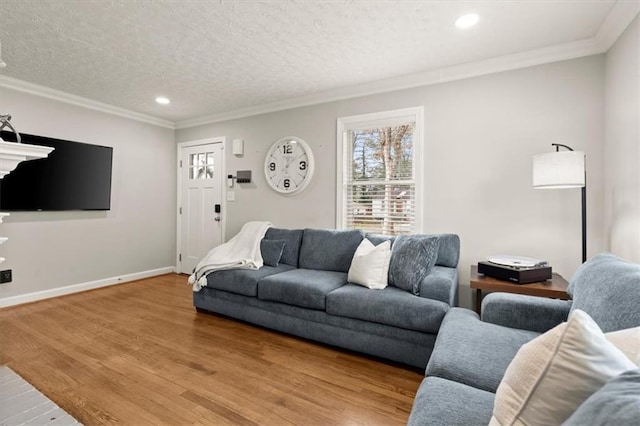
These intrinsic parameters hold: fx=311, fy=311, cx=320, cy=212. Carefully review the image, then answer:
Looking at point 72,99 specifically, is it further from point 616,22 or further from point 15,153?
point 616,22

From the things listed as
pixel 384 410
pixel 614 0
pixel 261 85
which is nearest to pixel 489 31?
pixel 614 0

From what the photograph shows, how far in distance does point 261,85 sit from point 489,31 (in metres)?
2.28

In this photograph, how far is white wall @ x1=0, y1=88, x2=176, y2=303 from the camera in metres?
3.54

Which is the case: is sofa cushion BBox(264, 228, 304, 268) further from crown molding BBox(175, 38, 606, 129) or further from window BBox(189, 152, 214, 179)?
window BBox(189, 152, 214, 179)

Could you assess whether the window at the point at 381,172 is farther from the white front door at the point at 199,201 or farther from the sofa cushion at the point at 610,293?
the white front door at the point at 199,201

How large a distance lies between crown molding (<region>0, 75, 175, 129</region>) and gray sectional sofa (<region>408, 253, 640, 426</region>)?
4787 mm

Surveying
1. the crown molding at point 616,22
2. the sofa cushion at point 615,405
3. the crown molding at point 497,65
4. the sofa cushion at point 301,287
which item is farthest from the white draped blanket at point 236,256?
the crown molding at point 616,22

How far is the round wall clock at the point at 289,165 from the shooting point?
154 inches

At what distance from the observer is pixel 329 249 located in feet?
10.8

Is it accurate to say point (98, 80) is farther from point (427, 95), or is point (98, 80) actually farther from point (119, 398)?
point (427, 95)

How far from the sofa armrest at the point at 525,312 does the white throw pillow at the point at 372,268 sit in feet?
2.88

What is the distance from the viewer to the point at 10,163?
4.76 feet

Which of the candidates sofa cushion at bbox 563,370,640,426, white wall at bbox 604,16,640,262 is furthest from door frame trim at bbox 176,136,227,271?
sofa cushion at bbox 563,370,640,426

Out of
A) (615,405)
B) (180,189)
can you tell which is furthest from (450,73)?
(180,189)
